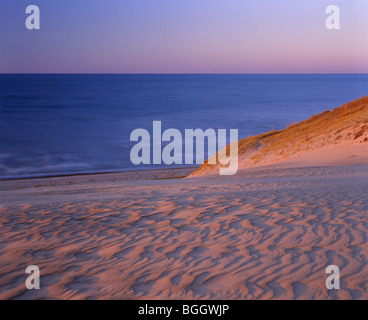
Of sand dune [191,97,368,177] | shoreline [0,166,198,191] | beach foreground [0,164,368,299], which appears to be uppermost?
sand dune [191,97,368,177]

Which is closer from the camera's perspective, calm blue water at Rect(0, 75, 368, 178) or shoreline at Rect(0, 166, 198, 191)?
shoreline at Rect(0, 166, 198, 191)

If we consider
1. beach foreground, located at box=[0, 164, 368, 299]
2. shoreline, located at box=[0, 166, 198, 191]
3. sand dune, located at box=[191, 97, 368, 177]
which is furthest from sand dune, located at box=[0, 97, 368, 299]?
shoreline, located at box=[0, 166, 198, 191]

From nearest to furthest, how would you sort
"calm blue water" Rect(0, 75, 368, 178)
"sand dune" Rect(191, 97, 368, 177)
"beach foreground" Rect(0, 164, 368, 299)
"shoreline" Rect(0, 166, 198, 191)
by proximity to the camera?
1. "beach foreground" Rect(0, 164, 368, 299)
2. "sand dune" Rect(191, 97, 368, 177)
3. "shoreline" Rect(0, 166, 198, 191)
4. "calm blue water" Rect(0, 75, 368, 178)

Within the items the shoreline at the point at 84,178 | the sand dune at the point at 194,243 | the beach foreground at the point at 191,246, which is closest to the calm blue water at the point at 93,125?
the shoreline at the point at 84,178

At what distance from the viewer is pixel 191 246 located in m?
4.43

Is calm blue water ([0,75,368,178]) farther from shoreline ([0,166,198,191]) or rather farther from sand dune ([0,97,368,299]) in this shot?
sand dune ([0,97,368,299])

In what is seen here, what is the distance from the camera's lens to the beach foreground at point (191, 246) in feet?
11.2

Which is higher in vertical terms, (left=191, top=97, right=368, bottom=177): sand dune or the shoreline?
(left=191, top=97, right=368, bottom=177): sand dune

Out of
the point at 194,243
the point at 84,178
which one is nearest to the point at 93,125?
the point at 84,178

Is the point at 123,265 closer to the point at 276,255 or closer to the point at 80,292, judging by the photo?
the point at 80,292

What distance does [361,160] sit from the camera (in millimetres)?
12094

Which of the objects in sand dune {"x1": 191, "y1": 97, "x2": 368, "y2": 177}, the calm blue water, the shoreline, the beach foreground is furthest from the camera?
the calm blue water

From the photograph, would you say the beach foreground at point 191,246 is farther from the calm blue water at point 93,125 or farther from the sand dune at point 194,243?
the calm blue water at point 93,125

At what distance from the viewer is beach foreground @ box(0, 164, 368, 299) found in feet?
11.2
